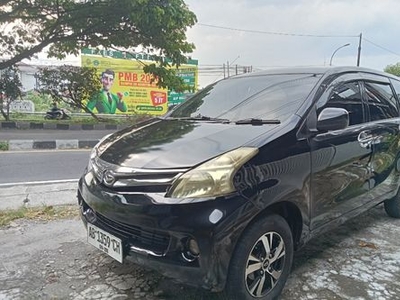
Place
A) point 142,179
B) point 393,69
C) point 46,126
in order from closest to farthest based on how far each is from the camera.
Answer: point 142,179 < point 46,126 < point 393,69

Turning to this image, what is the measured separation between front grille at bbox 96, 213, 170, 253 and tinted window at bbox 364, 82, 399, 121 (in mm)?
2324

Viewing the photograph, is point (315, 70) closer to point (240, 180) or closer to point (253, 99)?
point (253, 99)

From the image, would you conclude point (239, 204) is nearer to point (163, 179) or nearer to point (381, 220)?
point (163, 179)

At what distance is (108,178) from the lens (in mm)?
2221

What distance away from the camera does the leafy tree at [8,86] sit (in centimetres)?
1392

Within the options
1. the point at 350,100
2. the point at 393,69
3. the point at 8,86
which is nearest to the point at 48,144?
the point at 8,86

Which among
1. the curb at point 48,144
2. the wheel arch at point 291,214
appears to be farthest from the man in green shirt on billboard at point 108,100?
the wheel arch at point 291,214

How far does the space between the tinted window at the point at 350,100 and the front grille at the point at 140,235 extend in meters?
1.66

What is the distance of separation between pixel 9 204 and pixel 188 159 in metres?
Result: 3.02

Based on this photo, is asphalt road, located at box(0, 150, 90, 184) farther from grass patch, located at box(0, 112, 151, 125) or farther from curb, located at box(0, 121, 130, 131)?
curb, located at box(0, 121, 130, 131)

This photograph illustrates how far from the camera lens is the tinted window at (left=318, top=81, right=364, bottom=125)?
2.88 metres

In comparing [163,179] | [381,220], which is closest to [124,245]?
[163,179]

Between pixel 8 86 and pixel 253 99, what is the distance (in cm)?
1365

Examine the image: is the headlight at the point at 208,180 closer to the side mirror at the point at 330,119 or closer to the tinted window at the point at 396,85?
the side mirror at the point at 330,119
